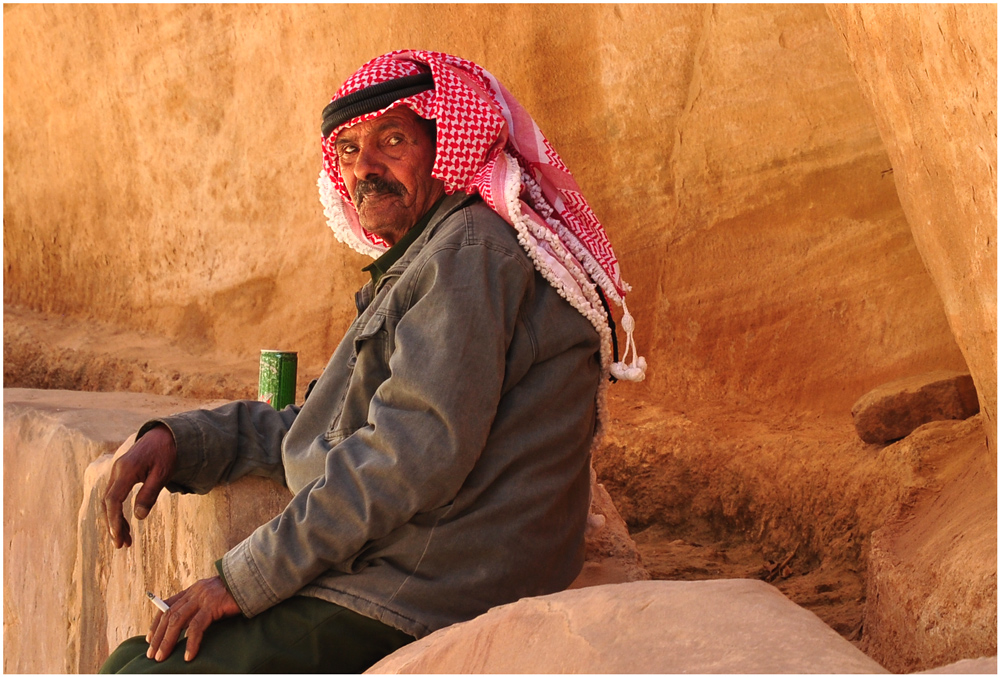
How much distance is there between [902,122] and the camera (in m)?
2.59

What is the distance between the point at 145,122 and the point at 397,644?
5627mm

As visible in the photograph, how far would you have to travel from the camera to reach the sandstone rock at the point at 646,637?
151cm

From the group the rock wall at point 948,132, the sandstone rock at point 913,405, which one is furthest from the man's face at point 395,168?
the sandstone rock at point 913,405

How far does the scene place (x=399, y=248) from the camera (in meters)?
2.42

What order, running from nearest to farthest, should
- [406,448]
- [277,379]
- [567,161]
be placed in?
[406,448]
[277,379]
[567,161]

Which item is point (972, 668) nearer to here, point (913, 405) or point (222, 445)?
point (222, 445)

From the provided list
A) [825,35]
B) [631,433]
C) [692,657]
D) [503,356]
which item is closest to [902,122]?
[503,356]

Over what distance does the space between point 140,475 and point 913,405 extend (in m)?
2.74

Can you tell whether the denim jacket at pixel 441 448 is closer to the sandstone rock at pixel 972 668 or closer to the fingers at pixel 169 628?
the fingers at pixel 169 628

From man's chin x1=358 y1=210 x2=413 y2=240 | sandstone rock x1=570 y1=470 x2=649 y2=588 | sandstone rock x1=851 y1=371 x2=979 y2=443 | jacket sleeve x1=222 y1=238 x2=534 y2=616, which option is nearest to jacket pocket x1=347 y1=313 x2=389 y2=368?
jacket sleeve x1=222 y1=238 x2=534 y2=616

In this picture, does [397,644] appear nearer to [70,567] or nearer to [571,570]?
[571,570]

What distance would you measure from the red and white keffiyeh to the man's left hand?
969 millimetres

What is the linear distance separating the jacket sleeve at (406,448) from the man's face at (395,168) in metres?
0.42

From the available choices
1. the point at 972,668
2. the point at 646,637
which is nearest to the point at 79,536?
the point at 646,637
